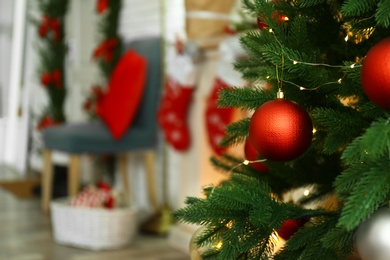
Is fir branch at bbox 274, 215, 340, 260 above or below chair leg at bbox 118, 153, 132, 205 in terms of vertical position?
above

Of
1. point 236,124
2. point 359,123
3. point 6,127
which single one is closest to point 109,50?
point 6,127

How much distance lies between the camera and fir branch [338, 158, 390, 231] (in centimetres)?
62

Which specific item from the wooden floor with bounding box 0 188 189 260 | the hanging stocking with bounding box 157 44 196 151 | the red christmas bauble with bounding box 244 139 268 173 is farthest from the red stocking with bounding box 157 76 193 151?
the red christmas bauble with bounding box 244 139 268 173

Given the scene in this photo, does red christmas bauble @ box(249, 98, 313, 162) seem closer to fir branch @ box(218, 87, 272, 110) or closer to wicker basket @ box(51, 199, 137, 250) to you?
fir branch @ box(218, 87, 272, 110)

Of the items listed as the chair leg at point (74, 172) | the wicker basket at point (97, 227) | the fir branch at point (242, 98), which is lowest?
the wicker basket at point (97, 227)

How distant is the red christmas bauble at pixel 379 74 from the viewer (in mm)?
645

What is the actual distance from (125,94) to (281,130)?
261 cm

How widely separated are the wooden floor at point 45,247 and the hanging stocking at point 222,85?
56cm

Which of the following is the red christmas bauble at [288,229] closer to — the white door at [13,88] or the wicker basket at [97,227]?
the wicker basket at [97,227]

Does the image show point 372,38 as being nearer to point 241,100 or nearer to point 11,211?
point 241,100

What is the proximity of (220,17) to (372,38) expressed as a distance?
1651 millimetres

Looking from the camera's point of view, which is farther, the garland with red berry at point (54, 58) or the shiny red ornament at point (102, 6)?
the garland with red berry at point (54, 58)

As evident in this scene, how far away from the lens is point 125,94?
3357 millimetres

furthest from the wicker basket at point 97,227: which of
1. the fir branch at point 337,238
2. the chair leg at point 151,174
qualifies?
the fir branch at point 337,238
